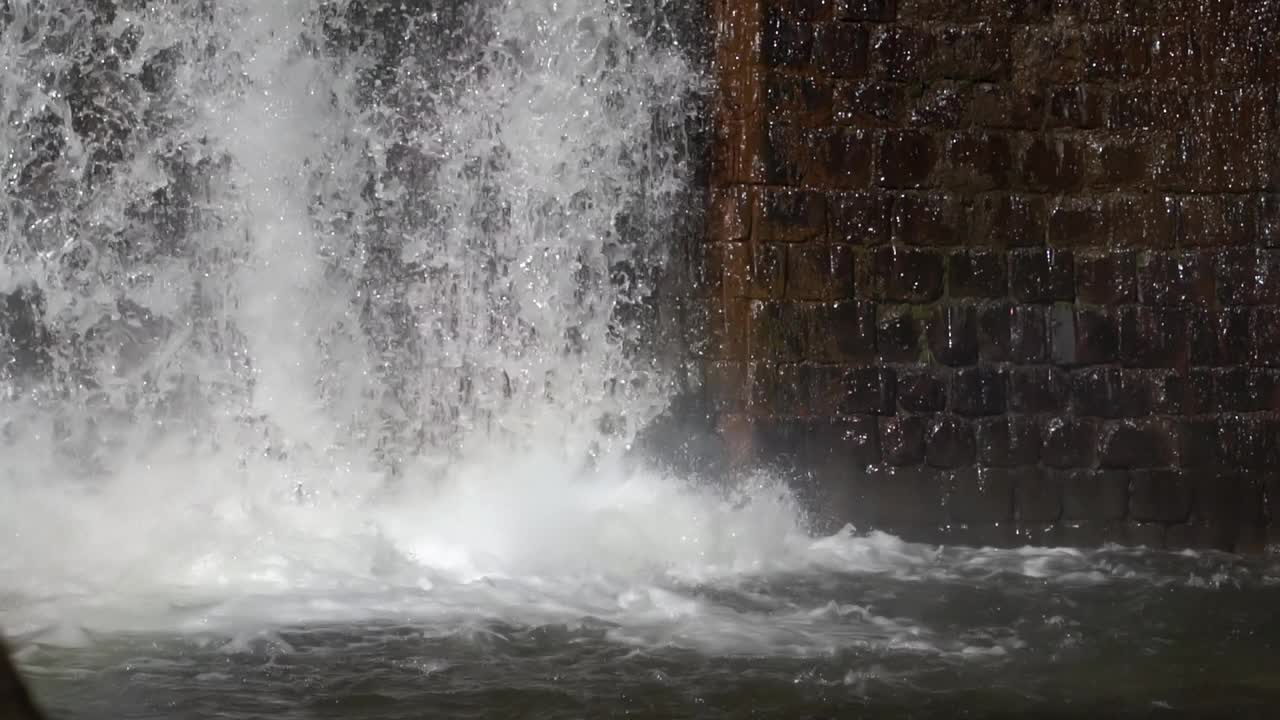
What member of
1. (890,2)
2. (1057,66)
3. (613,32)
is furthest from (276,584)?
(1057,66)

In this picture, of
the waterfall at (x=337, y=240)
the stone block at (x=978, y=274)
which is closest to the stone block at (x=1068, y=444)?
the stone block at (x=978, y=274)

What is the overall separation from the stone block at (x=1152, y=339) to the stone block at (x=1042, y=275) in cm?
32

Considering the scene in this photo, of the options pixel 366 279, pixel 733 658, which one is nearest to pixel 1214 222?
pixel 733 658

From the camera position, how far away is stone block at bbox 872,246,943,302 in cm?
663

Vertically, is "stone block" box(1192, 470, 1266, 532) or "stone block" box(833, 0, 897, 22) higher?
"stone block" box(833, 0, 897, 22)

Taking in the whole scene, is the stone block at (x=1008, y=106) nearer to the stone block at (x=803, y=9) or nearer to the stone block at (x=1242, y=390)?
the stone block at (x=803, y=9)

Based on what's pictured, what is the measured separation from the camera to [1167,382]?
6785mm

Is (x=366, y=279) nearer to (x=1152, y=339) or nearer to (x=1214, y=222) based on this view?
(x=1152, y=339)

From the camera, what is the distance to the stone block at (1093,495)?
674 cm

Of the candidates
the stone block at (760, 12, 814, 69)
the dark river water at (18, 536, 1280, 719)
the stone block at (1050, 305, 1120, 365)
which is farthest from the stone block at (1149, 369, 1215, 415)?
the stone block at (760, 12, 814, 69)

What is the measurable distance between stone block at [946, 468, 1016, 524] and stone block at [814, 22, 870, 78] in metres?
1.99

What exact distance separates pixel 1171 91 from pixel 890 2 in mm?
1458

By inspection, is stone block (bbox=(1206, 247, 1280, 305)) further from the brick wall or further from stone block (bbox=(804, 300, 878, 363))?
stone block (bbox=(804, 300, 878, 363))

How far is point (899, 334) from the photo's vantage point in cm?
664
